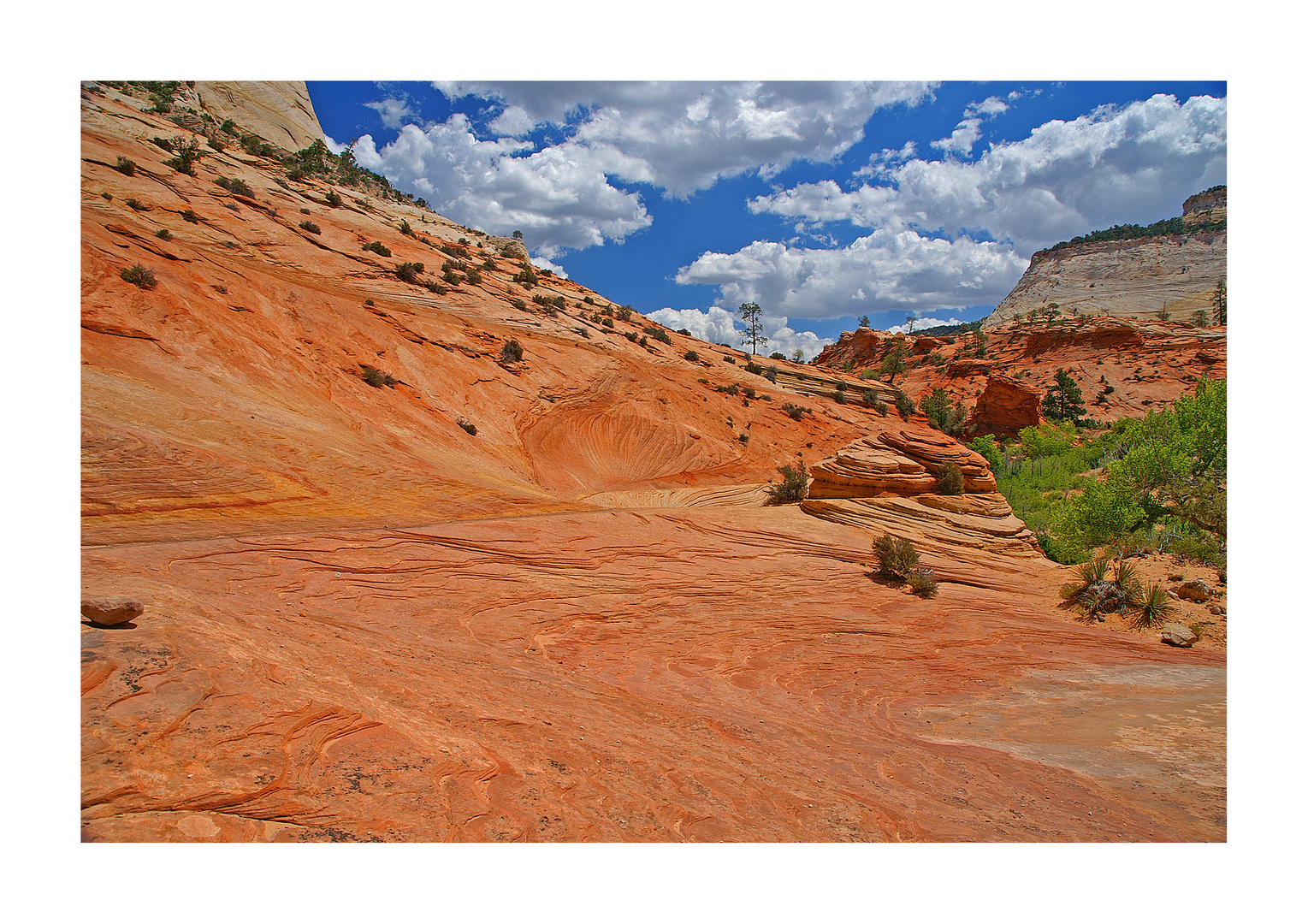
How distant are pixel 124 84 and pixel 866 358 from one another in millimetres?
65448

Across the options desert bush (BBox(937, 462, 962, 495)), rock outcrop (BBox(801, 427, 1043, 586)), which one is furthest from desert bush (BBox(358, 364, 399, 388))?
desert bush (BBox(937, 462, 962, 495))

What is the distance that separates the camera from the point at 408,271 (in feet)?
90.0

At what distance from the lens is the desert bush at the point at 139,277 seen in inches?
597

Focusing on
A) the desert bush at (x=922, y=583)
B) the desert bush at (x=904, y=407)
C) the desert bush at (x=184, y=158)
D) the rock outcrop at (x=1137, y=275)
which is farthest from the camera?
the rock outcrop at (x=1137, y=275)

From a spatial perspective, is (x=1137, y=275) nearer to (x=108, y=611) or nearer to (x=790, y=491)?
(x=790, y=491)

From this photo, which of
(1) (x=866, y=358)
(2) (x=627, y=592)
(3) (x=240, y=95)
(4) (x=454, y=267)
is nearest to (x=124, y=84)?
(3) (x=240, y=95)

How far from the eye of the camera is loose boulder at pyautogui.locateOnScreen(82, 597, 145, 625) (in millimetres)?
4375

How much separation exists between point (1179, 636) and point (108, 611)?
13132 mm

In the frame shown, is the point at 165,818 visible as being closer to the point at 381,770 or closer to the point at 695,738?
the point at 381,770

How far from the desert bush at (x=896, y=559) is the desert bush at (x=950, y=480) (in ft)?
13.6

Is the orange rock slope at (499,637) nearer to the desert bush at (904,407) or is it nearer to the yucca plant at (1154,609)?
the yucca plant at (1154,609)

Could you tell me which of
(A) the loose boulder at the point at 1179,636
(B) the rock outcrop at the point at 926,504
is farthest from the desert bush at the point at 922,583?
(A) the loose boulder at the point at 1179,636

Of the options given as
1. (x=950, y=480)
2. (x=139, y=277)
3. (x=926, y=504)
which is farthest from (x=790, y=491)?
(x=139, y=277)

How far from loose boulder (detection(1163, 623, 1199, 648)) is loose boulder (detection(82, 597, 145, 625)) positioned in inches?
507
